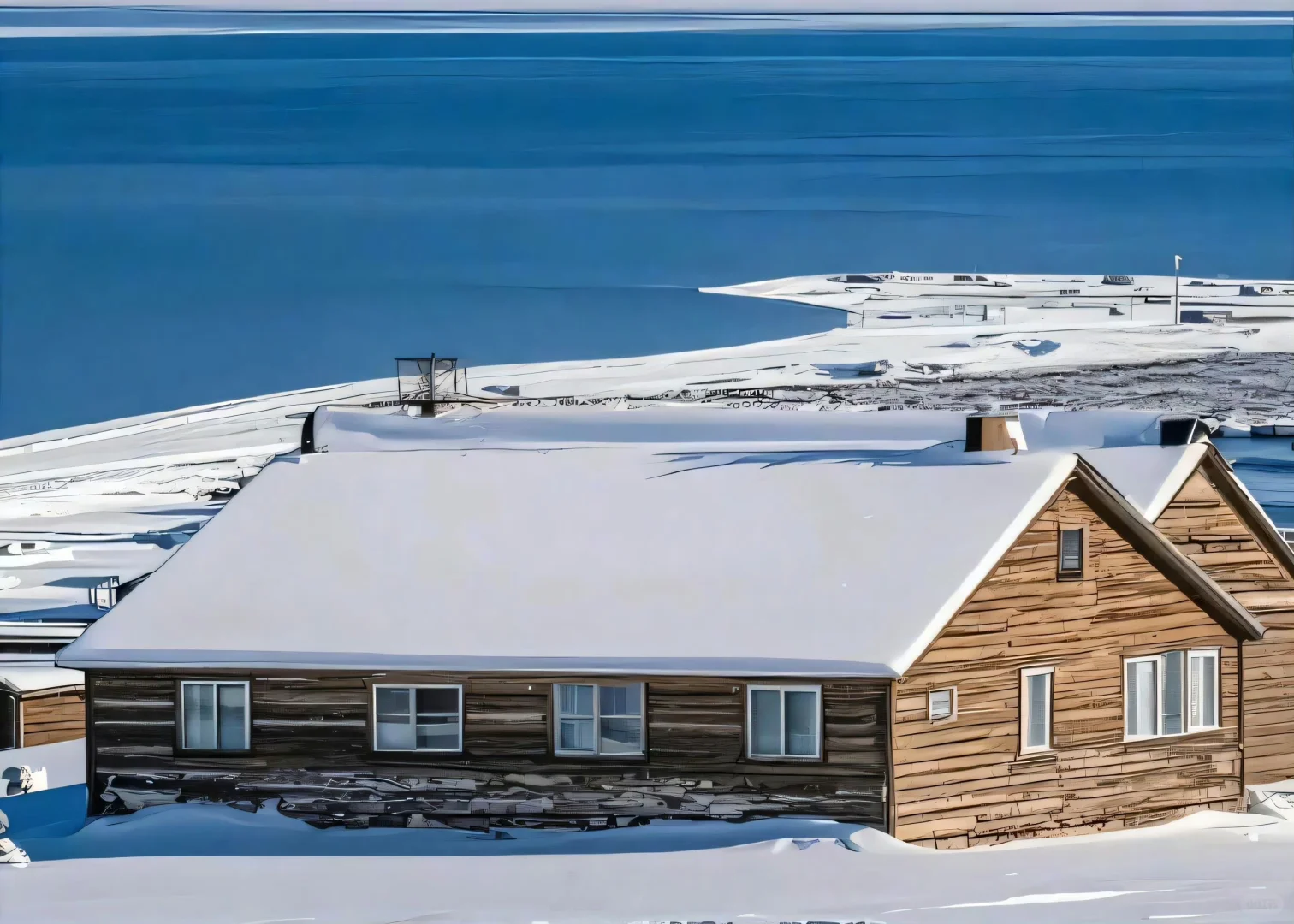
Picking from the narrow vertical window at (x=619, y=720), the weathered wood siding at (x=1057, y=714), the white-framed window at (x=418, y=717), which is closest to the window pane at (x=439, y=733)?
the white-framed window at (x=418, y=717)

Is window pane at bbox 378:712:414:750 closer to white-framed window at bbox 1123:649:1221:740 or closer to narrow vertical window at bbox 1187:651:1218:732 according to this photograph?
white-framed window at bbox 1123:649:1221:740

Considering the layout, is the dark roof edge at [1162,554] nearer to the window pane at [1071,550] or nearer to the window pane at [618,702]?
the window pane at [1071,550]

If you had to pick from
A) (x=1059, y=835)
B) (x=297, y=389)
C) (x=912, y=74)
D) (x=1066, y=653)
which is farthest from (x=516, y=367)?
(x=1059, y=835)

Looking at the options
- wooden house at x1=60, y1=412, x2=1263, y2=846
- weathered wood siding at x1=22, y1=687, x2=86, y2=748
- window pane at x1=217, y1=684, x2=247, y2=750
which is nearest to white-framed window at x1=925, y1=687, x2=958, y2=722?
wooden house at x1=60, y1=412, x2=1263, y2=846

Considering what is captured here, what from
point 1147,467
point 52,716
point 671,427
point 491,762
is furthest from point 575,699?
point 1147,467

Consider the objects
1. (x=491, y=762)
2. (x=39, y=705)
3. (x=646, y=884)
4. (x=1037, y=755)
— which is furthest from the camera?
(x=39, y=705)

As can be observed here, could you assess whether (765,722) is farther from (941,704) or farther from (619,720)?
(941,704)

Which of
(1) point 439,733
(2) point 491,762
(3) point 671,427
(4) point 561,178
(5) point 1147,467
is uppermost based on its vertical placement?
(4) point 561,178
